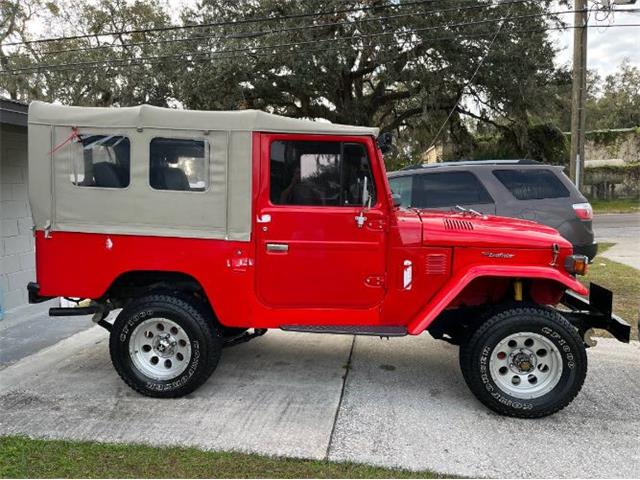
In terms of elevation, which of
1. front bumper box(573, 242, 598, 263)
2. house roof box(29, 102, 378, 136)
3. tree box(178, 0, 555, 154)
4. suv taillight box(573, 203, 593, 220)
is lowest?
front bumper box(573, 242, 598, 263)

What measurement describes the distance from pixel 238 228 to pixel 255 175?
44cm

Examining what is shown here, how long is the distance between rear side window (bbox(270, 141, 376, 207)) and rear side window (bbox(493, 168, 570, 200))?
12.1ft

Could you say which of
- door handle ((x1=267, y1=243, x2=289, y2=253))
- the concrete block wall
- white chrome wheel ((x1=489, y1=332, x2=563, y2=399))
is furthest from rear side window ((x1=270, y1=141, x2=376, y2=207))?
the concrete block wall

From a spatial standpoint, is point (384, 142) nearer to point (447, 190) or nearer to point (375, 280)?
point (375, 280)

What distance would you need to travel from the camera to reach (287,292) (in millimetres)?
3992

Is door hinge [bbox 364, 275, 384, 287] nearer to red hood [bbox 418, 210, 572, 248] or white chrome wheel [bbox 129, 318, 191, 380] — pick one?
red hood [bbox 418, 210, 572, 248]

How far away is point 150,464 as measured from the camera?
10.2ft

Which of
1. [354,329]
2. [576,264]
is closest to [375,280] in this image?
[354,329]

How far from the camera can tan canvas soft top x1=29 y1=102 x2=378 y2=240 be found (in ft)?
12.8

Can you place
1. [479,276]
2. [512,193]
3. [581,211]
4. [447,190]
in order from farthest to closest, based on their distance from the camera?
1. [447,190]
2. [512,193]
3. [581,211]
4. [479,276]

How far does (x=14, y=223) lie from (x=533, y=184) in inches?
277

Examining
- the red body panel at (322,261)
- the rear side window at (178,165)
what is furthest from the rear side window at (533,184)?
the rear side window at (178,165)

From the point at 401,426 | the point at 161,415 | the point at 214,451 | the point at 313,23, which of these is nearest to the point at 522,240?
the point at 401,426

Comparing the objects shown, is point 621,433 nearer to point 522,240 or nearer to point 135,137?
point 522,240
